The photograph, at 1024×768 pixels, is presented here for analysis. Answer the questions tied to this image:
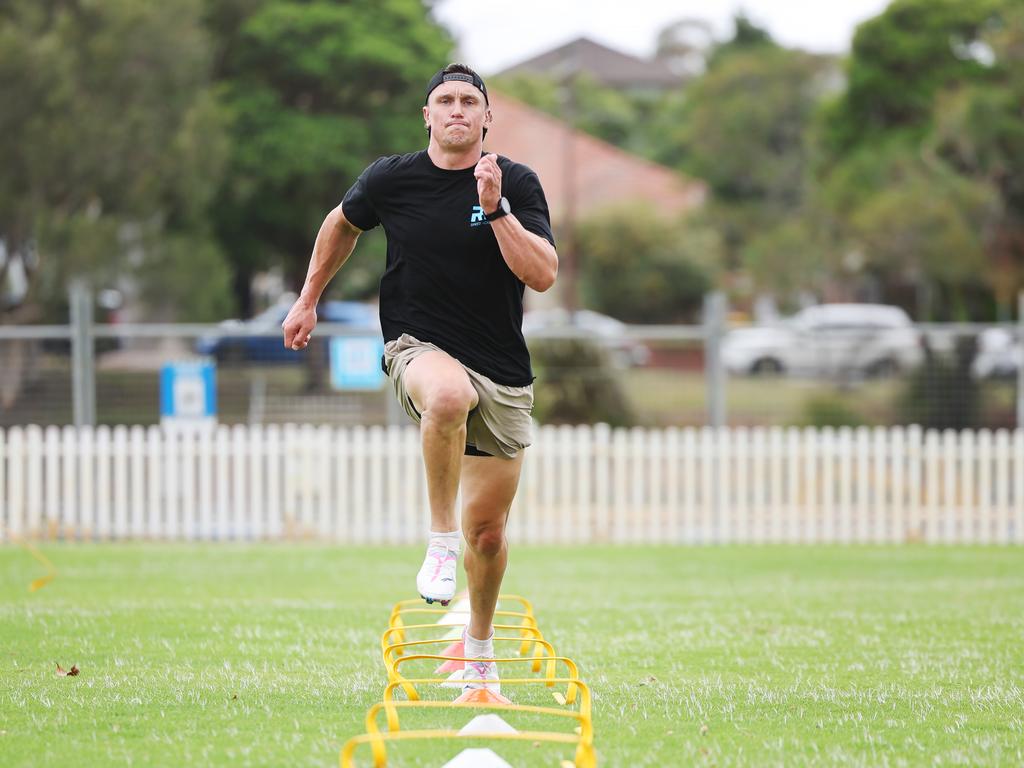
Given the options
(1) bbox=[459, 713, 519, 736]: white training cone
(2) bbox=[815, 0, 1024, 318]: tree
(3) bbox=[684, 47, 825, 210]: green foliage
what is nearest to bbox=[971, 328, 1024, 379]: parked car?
(2) bbox=[815, 0, 1024, 318]: tree

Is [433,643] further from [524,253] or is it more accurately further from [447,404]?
[524,253]

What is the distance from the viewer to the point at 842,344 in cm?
1911

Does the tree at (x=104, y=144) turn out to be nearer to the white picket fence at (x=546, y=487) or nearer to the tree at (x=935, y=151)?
the white picket fence at (x=546, y=487)

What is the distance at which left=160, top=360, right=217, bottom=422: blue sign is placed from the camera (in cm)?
1513

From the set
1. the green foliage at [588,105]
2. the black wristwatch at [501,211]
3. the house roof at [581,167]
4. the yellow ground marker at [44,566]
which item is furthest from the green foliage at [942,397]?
the green foliage at [588,105]

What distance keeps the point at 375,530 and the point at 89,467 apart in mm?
2953

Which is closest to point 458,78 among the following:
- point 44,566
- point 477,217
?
point 477,217

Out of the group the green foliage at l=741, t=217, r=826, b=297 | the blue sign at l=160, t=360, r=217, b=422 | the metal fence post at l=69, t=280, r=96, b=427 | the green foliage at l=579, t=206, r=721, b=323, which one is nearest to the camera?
the blue sign at l=160, t=360, r=217, b=422

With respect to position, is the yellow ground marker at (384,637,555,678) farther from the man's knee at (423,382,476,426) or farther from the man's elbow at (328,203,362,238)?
the man's elbow at (328,203,362,238)

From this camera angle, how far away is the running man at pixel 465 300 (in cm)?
534

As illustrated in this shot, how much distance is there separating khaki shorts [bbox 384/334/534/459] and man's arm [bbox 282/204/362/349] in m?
0.46

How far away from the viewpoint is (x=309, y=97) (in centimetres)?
3338

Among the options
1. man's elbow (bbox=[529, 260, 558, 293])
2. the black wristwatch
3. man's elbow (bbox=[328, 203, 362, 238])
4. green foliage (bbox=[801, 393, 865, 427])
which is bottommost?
green foliage (bbox=[801, 393, 865, 427])

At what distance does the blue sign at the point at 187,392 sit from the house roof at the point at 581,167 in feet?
130
